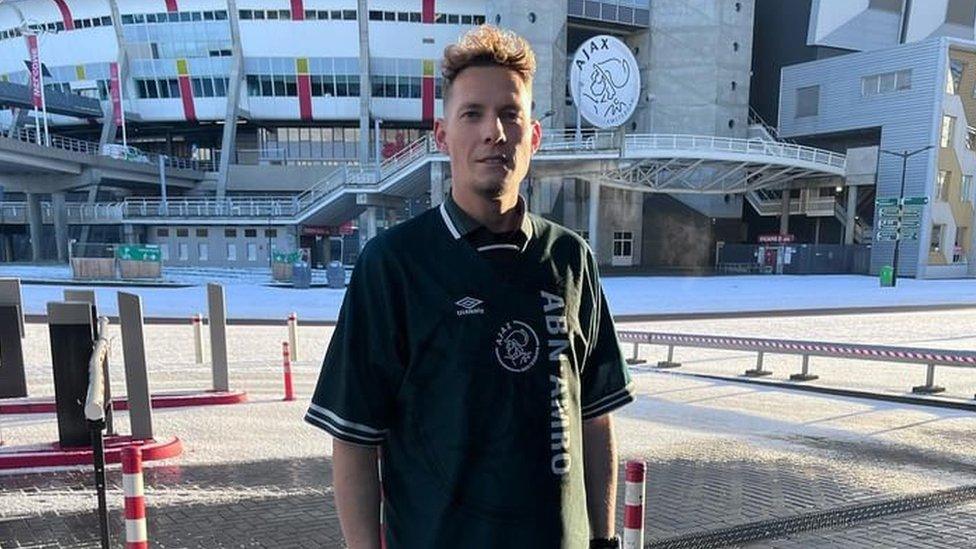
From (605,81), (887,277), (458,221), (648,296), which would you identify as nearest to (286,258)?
(648,296)

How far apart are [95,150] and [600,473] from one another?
65.9 m

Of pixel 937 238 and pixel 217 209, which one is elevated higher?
pixel 217 209

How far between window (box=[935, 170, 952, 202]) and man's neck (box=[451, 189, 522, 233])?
4957 centimetres

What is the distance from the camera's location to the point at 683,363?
41.9 feet

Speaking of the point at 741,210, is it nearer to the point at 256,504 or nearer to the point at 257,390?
the point at 257,390

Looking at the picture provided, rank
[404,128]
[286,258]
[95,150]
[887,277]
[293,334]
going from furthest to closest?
[404,128]
[95,150]
[887,277]
[286,258]
[293,334]

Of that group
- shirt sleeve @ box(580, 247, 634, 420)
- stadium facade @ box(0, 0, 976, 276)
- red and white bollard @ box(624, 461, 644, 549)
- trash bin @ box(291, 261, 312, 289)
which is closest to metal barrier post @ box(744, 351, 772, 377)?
red and white bollard @ box(624, 461, 644, 549)

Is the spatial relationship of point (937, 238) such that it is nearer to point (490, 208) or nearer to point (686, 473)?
point (686, 473)

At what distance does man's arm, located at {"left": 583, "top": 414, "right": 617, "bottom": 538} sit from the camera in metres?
1.90

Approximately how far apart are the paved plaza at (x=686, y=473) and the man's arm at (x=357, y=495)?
2881mm

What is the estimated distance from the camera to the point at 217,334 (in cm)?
826

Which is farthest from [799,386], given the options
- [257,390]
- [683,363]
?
[257,390]

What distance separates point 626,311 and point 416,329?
64.9ft

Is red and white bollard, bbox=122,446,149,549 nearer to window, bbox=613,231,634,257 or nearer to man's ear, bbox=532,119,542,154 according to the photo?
man's ear, bbox=532,119,542,154
